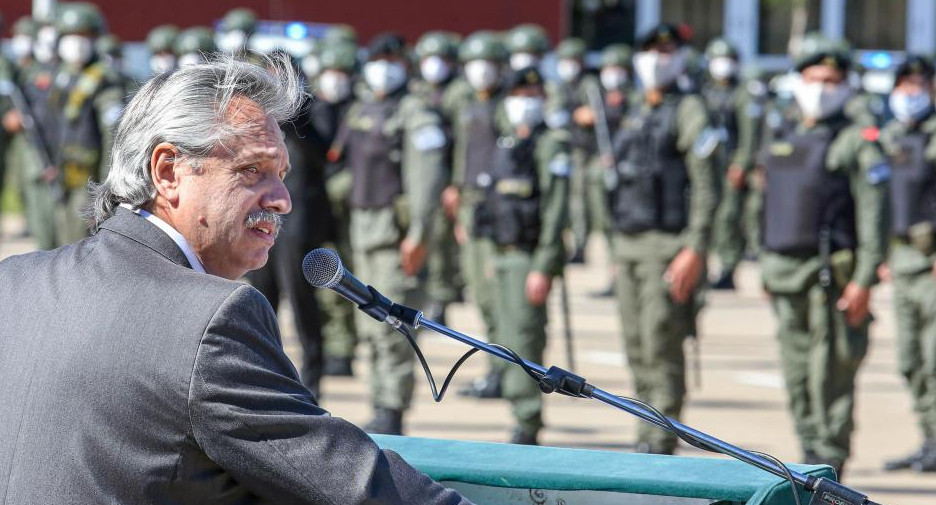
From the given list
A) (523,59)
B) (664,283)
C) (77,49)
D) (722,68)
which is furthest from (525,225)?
(722,68)

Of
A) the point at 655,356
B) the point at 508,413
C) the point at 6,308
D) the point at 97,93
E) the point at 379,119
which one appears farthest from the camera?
the point at 97,93

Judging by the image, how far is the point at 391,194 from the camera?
908 centimetres

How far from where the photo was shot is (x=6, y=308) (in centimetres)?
252

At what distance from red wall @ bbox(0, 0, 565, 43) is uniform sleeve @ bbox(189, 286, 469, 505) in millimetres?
19020

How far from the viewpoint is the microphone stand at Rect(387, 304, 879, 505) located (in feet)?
8.96

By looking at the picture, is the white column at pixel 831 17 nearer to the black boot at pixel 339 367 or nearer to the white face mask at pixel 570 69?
the white face mask at pixel 570 69

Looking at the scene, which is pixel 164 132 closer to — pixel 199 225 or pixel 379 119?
pixel 199 225

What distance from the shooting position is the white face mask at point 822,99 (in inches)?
273

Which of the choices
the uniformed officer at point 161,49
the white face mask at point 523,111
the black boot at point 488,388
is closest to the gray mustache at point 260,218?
the white face mask at point 523,111

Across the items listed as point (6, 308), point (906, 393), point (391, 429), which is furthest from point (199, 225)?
point (906, 393)

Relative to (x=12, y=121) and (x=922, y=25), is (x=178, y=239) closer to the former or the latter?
(x=12, y=121)

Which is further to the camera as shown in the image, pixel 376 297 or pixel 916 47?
pixel 916 47

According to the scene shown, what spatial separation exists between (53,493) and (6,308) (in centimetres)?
34

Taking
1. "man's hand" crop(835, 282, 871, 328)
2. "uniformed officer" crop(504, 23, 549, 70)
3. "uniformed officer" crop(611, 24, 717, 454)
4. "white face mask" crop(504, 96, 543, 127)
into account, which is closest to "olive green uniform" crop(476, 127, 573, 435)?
"white face mask" crop(504, 96, 543, 127)
